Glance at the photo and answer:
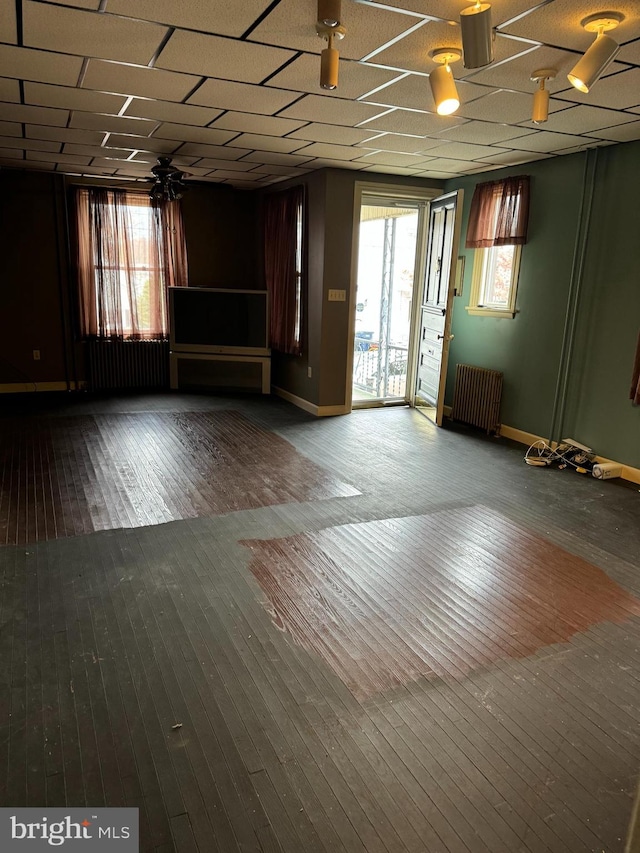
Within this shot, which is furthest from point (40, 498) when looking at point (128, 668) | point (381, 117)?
point (381, 117)

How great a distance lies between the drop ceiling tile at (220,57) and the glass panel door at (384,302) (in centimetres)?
364

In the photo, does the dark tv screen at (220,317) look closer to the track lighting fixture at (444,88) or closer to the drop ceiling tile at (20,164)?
the drop ceiling tile at (20,164)

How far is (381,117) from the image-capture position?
3.73 meters

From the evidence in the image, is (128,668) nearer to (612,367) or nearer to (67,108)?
(67,108)

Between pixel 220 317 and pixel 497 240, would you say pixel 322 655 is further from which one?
pixel 220 317

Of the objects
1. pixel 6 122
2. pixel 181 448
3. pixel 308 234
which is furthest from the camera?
pixel 308 234

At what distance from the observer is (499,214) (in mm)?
5340

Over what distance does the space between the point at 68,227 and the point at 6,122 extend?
2.49 m

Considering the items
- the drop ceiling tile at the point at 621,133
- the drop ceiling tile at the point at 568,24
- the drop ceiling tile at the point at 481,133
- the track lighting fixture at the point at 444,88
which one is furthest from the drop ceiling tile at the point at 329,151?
the drop ceiling tile at the point at 568,24

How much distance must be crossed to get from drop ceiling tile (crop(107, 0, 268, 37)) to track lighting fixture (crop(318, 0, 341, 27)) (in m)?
0.24

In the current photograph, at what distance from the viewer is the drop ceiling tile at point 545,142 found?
4055 mm

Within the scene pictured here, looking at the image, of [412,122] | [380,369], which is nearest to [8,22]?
[412,122]

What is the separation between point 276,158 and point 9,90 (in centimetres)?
238

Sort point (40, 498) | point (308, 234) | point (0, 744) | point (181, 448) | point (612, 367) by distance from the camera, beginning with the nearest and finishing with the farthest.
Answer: point (0, 744) → point (40, 498) → point (612, 367) → point (181, 448) → point (308, 234)
